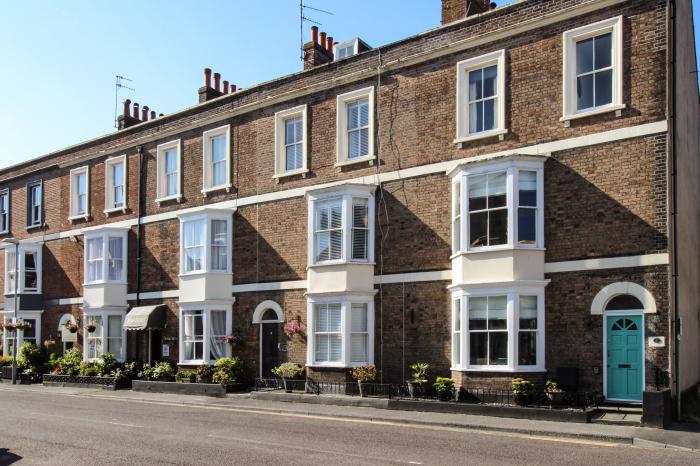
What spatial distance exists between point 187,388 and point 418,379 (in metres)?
9.32

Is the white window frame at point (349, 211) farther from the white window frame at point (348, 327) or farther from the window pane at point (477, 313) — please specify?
the window pane at point (477, 313)

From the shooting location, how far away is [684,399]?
17.8 metres

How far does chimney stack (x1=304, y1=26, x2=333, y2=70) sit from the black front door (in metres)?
8.99

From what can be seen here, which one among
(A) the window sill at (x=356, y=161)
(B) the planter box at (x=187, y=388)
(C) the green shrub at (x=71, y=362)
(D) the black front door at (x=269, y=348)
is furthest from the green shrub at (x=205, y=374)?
(A) the window sill at (x=356, y=161)

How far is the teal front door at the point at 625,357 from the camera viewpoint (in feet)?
56.9

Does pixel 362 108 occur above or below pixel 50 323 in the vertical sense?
above

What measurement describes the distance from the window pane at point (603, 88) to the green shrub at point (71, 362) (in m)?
22.3

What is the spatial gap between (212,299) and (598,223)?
547 inches

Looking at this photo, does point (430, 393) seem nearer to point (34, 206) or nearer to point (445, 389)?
point (445, 389)

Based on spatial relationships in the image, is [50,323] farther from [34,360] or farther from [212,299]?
[212,299]

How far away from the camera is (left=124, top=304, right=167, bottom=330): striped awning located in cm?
2798

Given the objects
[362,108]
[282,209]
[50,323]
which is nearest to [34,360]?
[50,323]

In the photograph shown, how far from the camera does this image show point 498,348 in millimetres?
18922

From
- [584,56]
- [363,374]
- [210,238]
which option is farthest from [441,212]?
[210,238]
